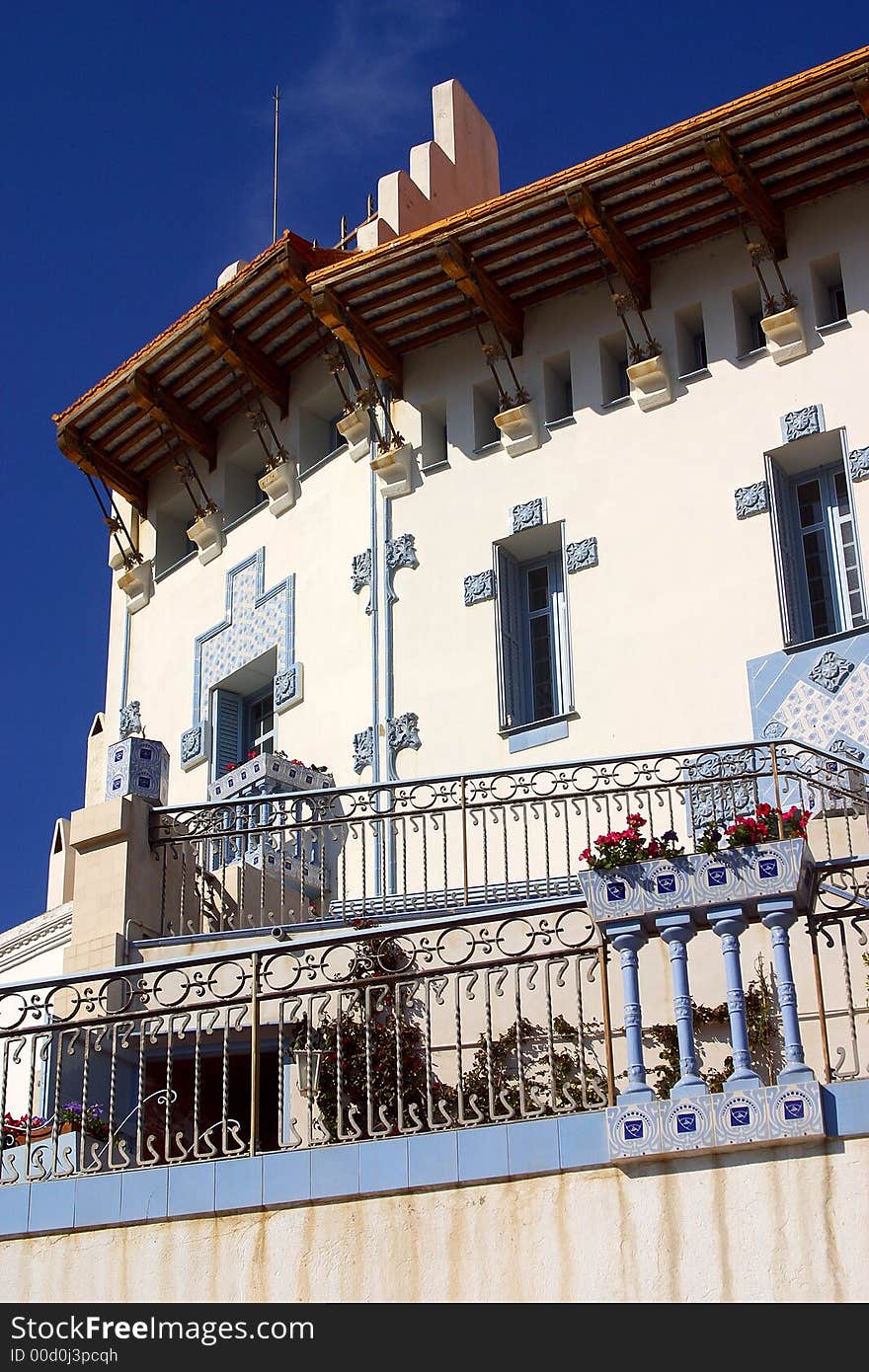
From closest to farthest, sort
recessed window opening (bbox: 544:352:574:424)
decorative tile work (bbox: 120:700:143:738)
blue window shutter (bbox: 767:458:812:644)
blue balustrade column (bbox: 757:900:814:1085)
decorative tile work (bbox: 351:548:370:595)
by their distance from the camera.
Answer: blue balustrade column (bbox: 757:900:814:1085), blue window shutter (bbox: 767:458:812:644), recessed window opening (bbox: 544:352:574:424), decorative tile work (bbox: 351:548:370:595), decorative tile work (bbox: 120:700:143:738)

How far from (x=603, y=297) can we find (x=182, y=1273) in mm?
11057

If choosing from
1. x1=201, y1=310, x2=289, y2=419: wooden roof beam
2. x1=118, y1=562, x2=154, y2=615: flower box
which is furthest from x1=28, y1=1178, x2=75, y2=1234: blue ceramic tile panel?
x1=118, y1=562, x2=154, y2=615: flower box

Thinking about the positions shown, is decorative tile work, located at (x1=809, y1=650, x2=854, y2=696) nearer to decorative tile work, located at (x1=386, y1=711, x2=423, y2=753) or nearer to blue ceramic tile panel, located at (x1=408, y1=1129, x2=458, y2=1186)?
decorative tile work, located at (x1=386, y1=711, x2=423, y2=753)

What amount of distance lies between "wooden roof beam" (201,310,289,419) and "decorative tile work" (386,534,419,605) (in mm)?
2631

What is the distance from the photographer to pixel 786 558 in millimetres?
15484

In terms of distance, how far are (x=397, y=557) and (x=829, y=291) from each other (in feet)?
14.5

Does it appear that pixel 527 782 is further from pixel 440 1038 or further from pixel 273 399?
pixel 273 399

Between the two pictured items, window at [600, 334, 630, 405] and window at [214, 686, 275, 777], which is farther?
window at [214, 686, 275, 777]

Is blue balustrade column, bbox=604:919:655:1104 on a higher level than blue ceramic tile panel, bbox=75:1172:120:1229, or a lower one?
higher

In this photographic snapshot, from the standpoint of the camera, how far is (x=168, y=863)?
528 inches

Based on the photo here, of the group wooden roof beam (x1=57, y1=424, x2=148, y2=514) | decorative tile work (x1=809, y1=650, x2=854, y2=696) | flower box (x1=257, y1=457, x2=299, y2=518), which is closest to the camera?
decorative tile work (x1=809, y1=650, x2=854, y2=696)

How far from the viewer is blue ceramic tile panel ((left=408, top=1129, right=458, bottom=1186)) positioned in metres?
8.16

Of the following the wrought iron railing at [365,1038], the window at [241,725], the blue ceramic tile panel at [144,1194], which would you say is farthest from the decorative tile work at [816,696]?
the blue ceramic tile panel at [144,1194]

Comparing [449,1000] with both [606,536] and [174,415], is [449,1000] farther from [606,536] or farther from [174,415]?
[174,415]
